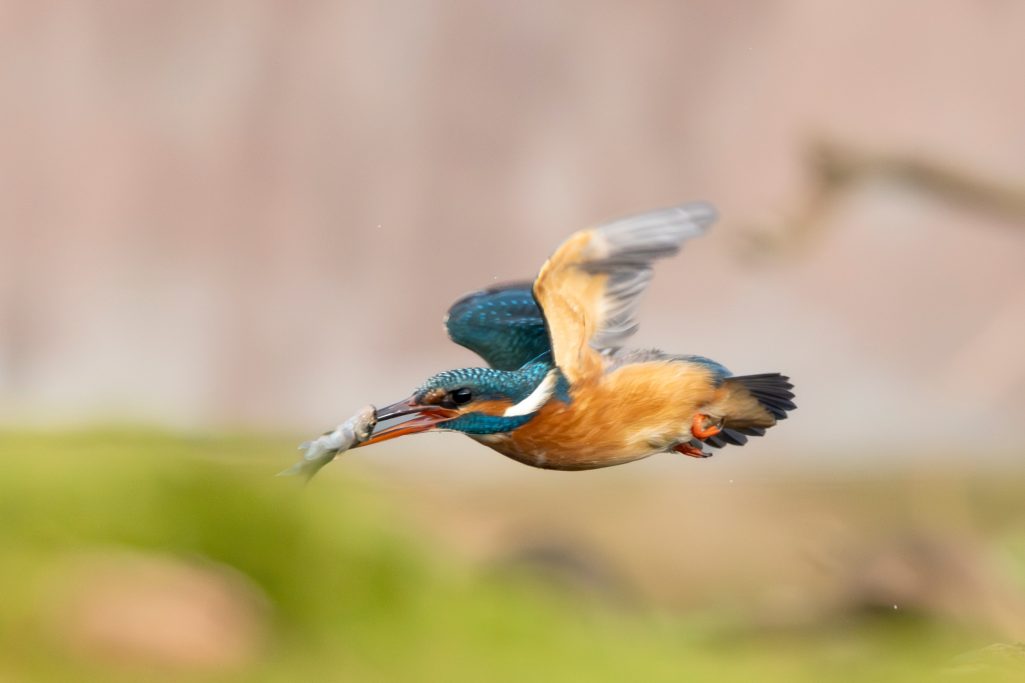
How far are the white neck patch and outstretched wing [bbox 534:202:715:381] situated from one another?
0.04ft

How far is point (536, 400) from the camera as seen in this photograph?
0.60 m

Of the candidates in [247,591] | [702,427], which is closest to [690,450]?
[702,427]

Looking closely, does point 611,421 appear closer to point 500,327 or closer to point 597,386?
point 597,386

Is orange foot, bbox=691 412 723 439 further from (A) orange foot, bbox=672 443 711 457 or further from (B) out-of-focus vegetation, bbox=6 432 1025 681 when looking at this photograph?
(B) out-of-focus vegetation, bbox=6 432 1025 681

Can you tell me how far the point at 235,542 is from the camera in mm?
1668

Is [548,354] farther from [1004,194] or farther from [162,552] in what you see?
[1004,194]

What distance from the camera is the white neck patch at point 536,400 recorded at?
1.98 feet

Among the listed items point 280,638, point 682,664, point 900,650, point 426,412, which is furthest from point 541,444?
point 900,650

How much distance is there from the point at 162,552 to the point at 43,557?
0.55 ft

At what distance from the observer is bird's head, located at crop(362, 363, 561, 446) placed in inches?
23.6

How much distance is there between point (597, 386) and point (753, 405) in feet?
0.32

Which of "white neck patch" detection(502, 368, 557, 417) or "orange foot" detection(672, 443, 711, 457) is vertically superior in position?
"white neck patch" detection(502, 368, 557, 417)

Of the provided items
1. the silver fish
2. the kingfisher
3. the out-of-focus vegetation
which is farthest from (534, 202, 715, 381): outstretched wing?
the out-of-focus vegetation

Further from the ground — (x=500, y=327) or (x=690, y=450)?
(x=500, y=327)
